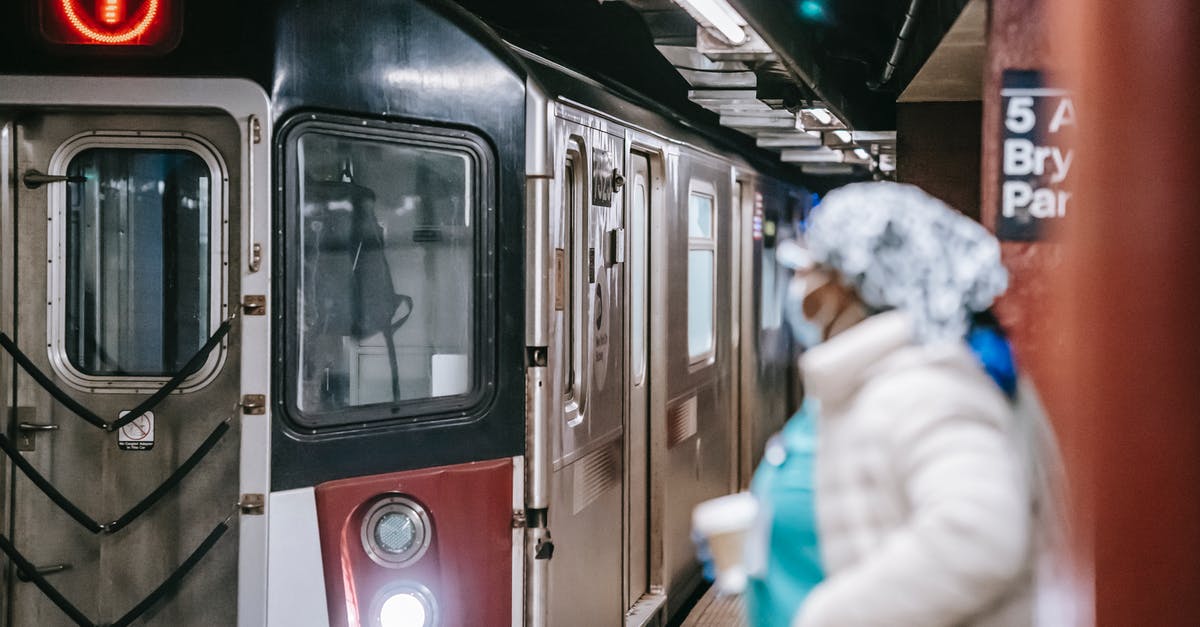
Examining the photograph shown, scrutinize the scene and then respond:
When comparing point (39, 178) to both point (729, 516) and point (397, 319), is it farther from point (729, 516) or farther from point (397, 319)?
point (729, 516)

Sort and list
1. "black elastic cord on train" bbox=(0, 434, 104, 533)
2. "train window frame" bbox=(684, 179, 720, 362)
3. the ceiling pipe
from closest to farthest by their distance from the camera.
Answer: "black elastic cord on train" bbox=(0, 434, 104, 533) → the ceiling pipe → "train window frame" bbox=(684, 179, 720, 362)

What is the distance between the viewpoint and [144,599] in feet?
11.5

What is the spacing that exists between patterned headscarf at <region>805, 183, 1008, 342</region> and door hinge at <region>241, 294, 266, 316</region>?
1.76 m

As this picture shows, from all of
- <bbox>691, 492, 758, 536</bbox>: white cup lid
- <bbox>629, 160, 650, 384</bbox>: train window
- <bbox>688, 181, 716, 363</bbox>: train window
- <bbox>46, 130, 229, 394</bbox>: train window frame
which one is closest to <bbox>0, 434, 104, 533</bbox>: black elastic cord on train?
<bbox>46, 130, 229, 394</bbox>: train window frame

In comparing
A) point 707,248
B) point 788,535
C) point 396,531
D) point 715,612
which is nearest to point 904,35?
point 707,248

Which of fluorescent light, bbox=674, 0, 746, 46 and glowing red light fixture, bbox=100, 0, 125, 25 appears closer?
glowing red light fixture, bbox=100, 0, 125, 25

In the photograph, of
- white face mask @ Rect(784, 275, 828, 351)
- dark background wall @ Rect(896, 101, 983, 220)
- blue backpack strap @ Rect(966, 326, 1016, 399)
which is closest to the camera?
blue backpack strap @ Rect(966, 326, 1016, 399)

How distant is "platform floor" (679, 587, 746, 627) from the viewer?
674 centimetres

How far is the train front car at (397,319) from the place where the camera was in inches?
139

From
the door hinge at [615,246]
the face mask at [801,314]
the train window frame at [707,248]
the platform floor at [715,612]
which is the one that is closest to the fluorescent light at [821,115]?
the train window frame at [707,248]

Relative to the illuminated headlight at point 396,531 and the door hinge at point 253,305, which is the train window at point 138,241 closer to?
the door hinge at point 253,305

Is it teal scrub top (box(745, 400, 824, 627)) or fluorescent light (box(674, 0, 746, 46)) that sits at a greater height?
fluorescent light (box(674, 0, 746, 46))

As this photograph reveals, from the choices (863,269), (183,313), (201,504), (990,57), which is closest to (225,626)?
(201,504)

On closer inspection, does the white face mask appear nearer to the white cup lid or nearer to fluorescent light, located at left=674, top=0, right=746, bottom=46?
the white cup lid
